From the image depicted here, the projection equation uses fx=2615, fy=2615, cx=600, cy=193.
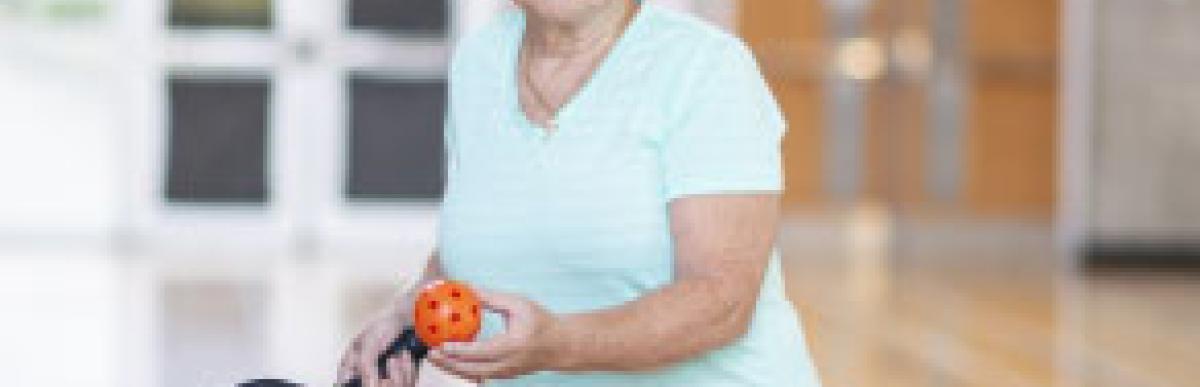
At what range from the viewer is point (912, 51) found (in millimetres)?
9617

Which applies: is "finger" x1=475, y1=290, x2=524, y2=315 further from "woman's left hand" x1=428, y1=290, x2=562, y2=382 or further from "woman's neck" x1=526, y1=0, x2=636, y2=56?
"woman's neck" x1=526, y1=0, x2=636, y2=56

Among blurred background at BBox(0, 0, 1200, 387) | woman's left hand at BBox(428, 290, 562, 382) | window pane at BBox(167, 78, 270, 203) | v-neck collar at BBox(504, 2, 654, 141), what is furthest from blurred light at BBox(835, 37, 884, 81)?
woman's left hand at BBox(428, 290, 562, 382)

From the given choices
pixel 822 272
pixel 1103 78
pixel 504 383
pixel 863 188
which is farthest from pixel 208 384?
pixel 863 188

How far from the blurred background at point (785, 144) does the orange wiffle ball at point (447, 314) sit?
21.9 feet

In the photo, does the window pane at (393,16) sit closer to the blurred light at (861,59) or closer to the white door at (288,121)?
the white door at (288,121)

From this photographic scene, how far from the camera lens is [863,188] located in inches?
394

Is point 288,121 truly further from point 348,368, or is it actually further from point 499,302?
point 499,302

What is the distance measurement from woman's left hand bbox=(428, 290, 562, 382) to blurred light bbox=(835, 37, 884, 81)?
8.63 m

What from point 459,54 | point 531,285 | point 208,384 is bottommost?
point 208,384

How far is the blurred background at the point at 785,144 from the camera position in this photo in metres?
8.73

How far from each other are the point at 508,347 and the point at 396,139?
8234mm

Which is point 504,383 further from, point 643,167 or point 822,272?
point 822,272

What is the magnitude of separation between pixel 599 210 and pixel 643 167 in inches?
1.3

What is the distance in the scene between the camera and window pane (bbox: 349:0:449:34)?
9.23 meters
